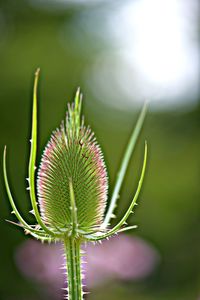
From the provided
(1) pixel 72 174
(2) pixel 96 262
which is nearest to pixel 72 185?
(1) pixel 72 174

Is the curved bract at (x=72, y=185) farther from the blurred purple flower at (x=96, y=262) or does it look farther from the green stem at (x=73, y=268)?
the blurred purple flower at (x=96, y=262)

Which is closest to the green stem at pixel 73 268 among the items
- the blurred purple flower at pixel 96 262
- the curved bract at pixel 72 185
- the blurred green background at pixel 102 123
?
the curved bract at pixel 72 185

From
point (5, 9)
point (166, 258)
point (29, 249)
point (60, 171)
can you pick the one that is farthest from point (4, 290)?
point (60, 171)

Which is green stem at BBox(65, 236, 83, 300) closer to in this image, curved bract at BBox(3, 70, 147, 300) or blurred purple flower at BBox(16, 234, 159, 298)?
curved bract at BBox(3, 70, 147, 300)

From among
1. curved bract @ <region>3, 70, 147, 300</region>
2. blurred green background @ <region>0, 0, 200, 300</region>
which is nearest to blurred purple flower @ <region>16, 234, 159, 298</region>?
blurred green background @ <region>0, 0, 200, 300</region>

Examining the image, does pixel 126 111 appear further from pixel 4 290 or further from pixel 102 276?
pixel 102 276

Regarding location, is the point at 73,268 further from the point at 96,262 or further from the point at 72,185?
the point at 96,262
